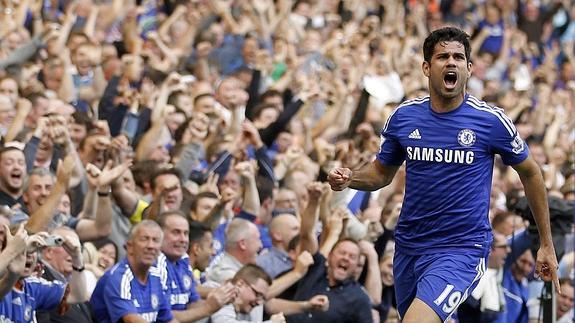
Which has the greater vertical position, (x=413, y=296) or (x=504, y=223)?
(x=504, y=223)

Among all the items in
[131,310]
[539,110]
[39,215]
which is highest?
[539,110]

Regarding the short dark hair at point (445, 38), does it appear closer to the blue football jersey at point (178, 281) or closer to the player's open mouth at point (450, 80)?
the player's open mouth at point (450, 80)

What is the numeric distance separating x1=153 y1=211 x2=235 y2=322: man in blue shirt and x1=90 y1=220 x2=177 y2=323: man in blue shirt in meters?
0.21

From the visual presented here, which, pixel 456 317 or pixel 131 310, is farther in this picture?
pixel 456 317

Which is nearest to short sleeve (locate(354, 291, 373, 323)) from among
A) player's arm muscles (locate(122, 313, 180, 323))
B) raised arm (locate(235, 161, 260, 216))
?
raised arm (locate(235, 161, 260, 216))

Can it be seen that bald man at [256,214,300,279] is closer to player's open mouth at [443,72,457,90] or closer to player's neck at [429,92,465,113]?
player's neck at [429,92,465,113]

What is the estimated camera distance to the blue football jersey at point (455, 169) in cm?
807

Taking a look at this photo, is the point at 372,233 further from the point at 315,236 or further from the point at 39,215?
the point at 39,215

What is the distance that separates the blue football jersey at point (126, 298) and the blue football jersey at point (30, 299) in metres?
0.45

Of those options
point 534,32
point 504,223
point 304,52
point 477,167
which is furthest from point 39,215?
point 534,32

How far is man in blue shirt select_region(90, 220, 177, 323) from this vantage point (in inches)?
370

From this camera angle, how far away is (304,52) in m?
18.4

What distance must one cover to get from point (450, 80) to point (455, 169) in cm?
48

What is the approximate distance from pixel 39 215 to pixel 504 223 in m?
4.44
